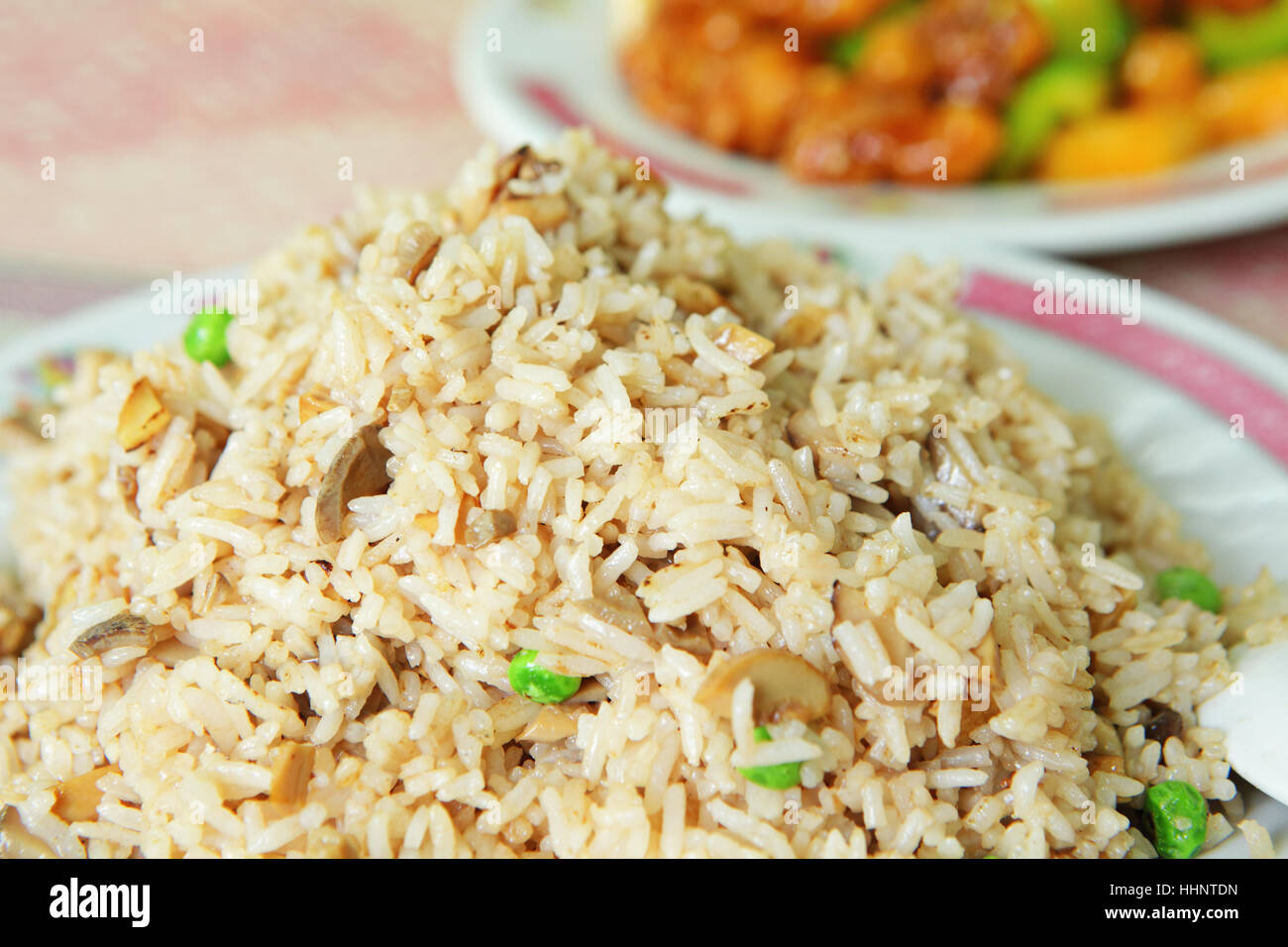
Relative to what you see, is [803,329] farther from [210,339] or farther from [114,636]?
[114,636]

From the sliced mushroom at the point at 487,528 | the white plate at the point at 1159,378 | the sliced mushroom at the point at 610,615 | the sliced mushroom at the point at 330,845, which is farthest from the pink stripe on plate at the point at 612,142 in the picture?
the sliced mushroom at the point at 330,845

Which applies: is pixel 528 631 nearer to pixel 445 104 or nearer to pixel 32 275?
pixel 32 275

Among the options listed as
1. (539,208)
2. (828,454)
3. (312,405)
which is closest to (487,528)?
(312,405)

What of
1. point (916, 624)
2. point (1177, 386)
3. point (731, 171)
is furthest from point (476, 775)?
point (731, 171)

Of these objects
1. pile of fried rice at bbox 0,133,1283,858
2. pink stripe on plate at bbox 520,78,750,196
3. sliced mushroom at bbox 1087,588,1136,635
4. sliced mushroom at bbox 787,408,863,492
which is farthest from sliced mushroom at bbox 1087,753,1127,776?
pink stripe on plate at bbox 520,78,750,196

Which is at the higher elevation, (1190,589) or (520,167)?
(520,167)

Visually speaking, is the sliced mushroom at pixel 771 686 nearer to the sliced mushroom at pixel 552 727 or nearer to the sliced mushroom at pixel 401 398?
the sliced mushroom at pixel 552 727
